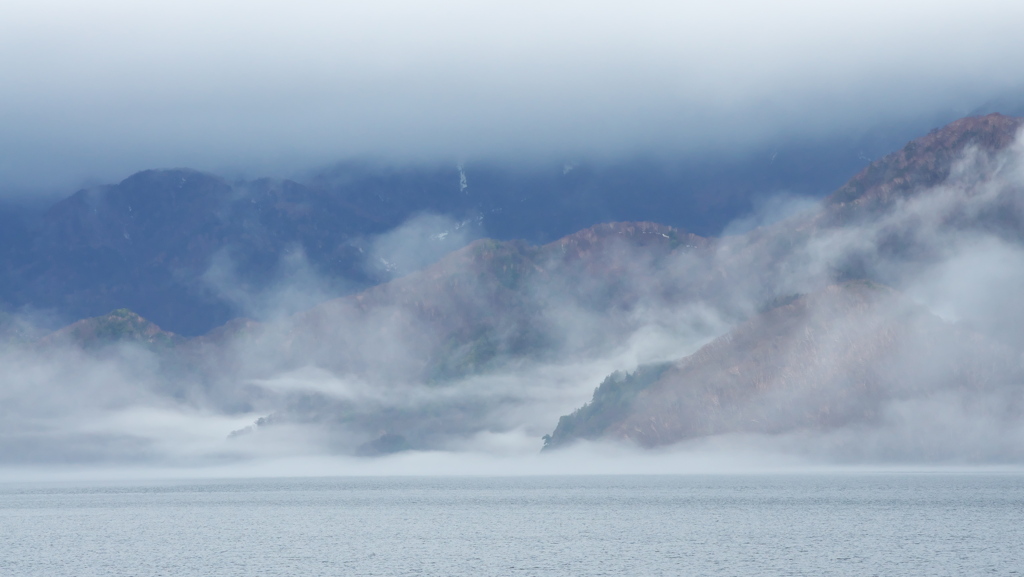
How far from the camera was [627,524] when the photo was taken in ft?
621

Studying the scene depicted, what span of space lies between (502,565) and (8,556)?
68025 millimetres

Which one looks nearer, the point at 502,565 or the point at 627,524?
the point at 502,565

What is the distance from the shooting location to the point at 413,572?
12794 centimetres

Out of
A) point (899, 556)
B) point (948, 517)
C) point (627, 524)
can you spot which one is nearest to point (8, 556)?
point (627, 524)

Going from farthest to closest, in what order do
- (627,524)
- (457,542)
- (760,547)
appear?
(627,524), (457,542), (760,547)

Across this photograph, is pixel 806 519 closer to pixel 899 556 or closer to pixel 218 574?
pixel 899 556

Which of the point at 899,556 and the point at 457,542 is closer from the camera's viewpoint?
the point at 899,556

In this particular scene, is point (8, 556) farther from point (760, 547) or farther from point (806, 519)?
point (806, 519)

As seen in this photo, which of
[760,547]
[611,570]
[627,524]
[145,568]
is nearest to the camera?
[611,570]

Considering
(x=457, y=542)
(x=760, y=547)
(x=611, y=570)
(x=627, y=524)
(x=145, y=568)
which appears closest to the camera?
(x=611, y=570)

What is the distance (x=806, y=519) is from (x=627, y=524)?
31601 millimetres

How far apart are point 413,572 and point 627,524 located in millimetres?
68885

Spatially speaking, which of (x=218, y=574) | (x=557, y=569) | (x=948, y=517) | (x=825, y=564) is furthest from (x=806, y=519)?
(x=218, y=574)

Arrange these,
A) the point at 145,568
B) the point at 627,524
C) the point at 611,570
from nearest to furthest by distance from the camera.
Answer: the point at 611,570 < the point at 145,568 < the point at 627,524
